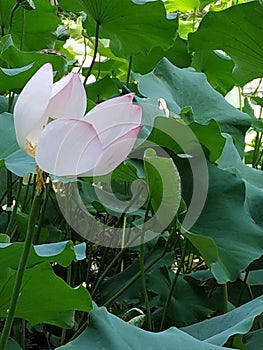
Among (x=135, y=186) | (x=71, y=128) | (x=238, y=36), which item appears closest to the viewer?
(x=71, y=128)

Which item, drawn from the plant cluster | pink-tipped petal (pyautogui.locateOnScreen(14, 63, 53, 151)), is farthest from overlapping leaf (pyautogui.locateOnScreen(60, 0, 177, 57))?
pink-tipped petal (pyautogui.locateOnScreen(14, 63, 53, 151))

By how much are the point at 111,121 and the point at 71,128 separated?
0.09ft

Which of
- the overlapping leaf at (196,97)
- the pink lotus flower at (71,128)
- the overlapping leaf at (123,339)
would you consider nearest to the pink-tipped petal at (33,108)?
the pink lotus flower at (71,128)

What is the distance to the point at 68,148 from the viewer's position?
0.38 m

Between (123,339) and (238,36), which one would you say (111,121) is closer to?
(123,339)

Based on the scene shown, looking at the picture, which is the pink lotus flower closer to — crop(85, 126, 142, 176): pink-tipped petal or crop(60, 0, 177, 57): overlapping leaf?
crop(85, 126, 142, 176): pink-tipped petal

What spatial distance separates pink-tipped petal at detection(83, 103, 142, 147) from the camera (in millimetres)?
394

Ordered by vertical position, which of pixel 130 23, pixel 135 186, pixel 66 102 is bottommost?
pixel 135 186

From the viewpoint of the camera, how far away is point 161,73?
87 centimetres

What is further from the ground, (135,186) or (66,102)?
(66,102)

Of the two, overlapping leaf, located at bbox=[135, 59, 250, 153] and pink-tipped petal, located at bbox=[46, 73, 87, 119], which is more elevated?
pink-tipped petal, located at bbox=[46, 73, 87, 119]

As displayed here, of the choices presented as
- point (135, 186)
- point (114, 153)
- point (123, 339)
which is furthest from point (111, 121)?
point (135, 186)

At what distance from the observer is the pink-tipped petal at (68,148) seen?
380mm

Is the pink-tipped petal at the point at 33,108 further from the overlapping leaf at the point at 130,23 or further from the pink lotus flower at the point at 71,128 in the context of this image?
the overlapping leaf at the point at 130,23
